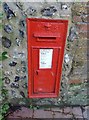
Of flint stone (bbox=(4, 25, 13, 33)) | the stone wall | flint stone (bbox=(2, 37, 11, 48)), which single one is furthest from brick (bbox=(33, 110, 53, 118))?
flint stone (bbox=(4, 25, 13, 33))

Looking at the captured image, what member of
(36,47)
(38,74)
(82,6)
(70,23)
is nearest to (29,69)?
(38,74)

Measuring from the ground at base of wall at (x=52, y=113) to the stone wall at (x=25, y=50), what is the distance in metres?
0.08

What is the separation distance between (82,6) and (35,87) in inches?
42.5

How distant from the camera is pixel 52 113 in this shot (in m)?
3.38

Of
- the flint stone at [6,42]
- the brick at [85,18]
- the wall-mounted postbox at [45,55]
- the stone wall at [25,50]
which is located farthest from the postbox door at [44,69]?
the brick at [85,18]

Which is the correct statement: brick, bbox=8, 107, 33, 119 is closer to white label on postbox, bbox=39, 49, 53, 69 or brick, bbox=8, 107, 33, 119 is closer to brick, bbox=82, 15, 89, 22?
white label on postbox, bbox=39, 49, 53, 69

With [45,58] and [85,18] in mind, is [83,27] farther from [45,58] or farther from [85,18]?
[45,58]

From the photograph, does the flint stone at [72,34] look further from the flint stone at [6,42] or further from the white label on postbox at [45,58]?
the flint stone at [6,42]

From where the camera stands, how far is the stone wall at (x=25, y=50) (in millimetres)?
2730

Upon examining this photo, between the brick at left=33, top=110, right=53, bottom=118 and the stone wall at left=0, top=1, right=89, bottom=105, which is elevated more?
the stone wall at left=0, top=1, right=89, bottom=105

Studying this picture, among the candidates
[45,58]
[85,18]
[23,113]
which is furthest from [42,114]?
[85,18]

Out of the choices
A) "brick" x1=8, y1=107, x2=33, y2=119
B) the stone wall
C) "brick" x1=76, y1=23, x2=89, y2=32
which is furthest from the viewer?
"brick" x1=8, y1=107, x2=33, y2=119

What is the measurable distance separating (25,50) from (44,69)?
303 mm

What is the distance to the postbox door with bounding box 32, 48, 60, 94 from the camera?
2.95m
